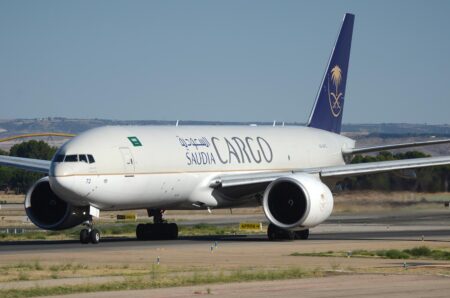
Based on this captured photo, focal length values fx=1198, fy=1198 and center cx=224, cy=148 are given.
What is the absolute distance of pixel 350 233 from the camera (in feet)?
166

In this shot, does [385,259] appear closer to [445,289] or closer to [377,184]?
[445,289]

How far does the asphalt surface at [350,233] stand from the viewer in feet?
136

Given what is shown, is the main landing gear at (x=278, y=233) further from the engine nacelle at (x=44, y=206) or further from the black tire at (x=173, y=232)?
the engine nacelle at (x=44, y=206)

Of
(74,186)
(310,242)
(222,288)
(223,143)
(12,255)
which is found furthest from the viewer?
(223,143)

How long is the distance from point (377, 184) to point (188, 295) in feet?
107

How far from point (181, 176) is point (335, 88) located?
1377cm

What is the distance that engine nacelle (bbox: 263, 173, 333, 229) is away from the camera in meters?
43.2

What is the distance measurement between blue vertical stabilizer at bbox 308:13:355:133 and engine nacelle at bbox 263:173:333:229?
34.5 feet

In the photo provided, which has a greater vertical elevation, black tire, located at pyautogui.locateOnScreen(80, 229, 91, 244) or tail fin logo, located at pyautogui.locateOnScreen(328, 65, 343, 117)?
tail fin logo, located at pyautogui.locateOnScreen(328, 65, 343, 117)

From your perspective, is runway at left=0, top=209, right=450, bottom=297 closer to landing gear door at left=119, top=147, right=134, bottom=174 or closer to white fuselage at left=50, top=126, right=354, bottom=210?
white fuselage at left=50, top=126, right=354, bottom=210

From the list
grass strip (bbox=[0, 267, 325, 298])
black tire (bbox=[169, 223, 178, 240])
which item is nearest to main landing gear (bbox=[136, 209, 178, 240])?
black tire (bbox=[169, 223, 178, 240])

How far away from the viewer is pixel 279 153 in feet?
165

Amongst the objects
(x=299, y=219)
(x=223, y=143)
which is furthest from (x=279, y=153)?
(x=299, y=219)

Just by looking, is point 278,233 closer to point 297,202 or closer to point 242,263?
point 297,202
